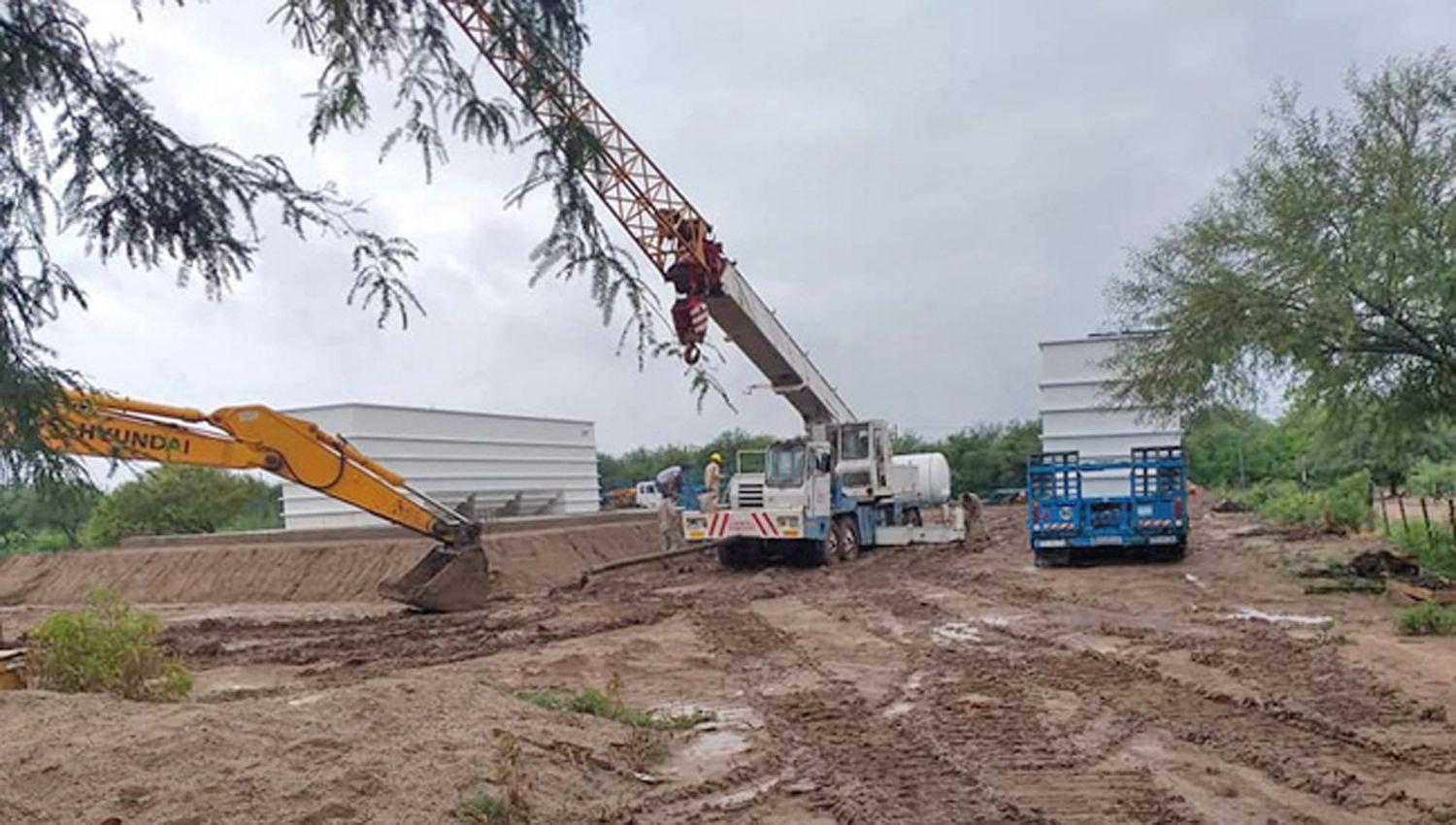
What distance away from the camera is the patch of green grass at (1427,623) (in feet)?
43.6

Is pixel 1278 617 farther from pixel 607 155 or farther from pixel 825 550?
pixel 607 155

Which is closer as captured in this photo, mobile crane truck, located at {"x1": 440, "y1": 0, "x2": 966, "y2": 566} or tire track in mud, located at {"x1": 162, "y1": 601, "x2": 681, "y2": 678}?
tire track in mud, located at {"x1": 162, "y1": 601, "x2": 681, "y2": 678}

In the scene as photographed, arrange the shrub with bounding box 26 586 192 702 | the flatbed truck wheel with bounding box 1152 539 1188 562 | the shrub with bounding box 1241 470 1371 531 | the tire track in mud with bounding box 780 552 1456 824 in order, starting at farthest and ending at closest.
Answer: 1. the shrub with bounding box 1241 470 1371 531
2. the flatbed truck wheel with bounding box 1152 539 1188 562
3. the shrub with bounding box 26 586 192 702
4. the tire track in mud with bounding box 780 552 1456 824

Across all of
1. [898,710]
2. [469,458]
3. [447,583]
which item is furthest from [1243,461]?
[898,710]

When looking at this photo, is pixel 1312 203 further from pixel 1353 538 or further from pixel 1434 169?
pixel 1353 538

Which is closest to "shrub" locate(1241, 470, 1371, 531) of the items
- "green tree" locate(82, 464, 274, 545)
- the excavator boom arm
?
the excavator boom arm

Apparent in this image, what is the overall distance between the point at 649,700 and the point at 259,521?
108ft

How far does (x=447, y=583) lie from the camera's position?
19406mm

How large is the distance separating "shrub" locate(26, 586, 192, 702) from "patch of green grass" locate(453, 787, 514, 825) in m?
3.76

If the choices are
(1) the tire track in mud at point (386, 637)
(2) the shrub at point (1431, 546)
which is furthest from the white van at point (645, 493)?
(1) the tire track in mud at point (386, 637)

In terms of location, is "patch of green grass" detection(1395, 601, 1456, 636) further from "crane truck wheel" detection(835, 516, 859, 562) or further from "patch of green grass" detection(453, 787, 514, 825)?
"crane truck wheel" detection(835, 516, 859, 562)

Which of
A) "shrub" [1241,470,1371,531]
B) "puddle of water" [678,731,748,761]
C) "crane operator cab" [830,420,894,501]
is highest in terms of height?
"crane operator cab" [830,420,894,501]

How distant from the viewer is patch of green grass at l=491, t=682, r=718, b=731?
940 cm

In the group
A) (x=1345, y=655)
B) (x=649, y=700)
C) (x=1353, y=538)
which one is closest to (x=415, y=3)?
(x=649, y=700)
